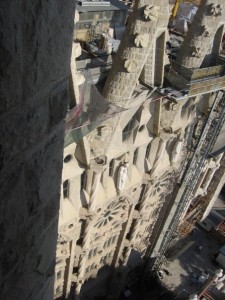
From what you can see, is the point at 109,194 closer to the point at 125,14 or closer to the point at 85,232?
the point at 85,232

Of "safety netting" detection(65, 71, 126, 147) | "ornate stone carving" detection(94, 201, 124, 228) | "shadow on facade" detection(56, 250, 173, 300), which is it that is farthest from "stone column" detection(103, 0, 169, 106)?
"shadow on facade" detection(56, 250, 173, 300)

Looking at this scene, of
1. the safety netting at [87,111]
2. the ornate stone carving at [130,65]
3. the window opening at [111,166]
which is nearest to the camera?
the safety netting at [87,111]

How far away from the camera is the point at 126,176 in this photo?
53.8 feet

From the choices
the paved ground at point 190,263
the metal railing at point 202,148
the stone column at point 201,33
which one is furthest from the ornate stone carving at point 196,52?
the paved ground at point 190,263

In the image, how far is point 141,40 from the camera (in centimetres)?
1110

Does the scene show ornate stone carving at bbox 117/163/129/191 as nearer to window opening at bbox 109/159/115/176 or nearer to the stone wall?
window opening at bbox 109/159/115/176

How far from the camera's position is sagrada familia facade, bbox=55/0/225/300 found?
487 inches

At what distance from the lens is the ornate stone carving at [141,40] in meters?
11.1

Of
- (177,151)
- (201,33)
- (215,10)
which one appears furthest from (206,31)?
(177,151)

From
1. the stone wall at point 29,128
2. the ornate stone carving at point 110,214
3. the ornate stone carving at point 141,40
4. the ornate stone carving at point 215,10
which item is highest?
the stone wall at point 29,128

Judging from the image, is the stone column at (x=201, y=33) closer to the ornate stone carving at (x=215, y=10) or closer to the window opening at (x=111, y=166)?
the ornate stone carving at (x=215, y=10)

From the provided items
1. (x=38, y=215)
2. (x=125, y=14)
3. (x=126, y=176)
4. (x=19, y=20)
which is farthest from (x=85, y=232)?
(x=19, y=20)

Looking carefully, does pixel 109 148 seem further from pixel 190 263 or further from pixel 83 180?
pixel 190 263

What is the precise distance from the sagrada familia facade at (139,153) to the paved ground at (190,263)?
2.61 m
